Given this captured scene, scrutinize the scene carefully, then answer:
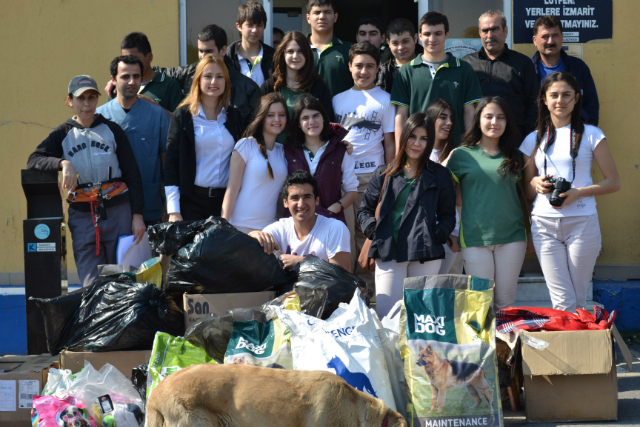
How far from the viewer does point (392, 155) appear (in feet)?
16.6

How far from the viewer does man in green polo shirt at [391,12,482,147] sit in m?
5.02

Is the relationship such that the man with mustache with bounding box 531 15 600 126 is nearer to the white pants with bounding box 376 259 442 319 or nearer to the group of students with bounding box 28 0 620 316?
the group of students with bounding box 28 0 620 316

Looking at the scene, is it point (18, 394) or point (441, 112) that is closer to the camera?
point (18, 394)

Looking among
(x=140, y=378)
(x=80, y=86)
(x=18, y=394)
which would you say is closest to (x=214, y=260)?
(x=140, y=378)

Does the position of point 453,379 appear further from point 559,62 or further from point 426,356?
point 559,62

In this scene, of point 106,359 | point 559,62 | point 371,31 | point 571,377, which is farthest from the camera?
point 371,31

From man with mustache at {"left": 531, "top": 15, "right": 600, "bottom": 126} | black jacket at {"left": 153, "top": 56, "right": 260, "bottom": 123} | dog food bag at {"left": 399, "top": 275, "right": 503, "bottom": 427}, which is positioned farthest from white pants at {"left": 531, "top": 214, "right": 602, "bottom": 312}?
black jacket at {"left": 153, "top": 56, "right": 260, "bottom": 123}

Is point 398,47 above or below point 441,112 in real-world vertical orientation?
above

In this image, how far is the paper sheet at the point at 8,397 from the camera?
351 cm

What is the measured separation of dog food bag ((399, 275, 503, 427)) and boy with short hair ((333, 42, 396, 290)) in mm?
1668

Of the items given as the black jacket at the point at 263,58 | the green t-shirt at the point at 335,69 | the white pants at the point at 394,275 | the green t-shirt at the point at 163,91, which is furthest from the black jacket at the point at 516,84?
the green t-shirt at the point at 163,91

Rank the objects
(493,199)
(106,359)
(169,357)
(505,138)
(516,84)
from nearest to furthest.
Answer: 1. (169,357)
2. (106,359)
3. (493,199)
4. (505,138)
5. (516,84)

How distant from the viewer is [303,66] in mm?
4980

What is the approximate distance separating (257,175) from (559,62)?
2915mm
